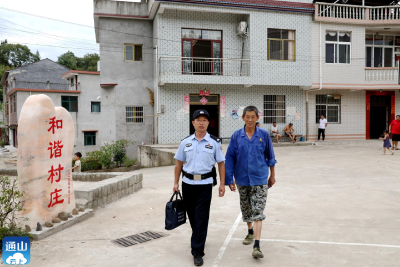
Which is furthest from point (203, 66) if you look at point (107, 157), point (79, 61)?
point (79, 61)

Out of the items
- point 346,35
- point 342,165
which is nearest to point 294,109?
point 346,35

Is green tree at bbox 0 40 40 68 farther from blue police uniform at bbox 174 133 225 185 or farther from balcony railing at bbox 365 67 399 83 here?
blue police uniform at bbox 174 133 225 185

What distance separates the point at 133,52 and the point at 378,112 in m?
15.6

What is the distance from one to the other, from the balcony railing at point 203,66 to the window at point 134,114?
305cm

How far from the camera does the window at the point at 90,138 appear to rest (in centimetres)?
3362

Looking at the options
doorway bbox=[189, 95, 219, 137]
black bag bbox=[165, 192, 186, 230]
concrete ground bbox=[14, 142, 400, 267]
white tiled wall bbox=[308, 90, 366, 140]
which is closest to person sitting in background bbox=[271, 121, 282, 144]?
white tiled wall bbox=[308, 90, 366, 140]

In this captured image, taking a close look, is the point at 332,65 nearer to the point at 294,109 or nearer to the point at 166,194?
the point at 294,109

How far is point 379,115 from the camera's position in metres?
22.3

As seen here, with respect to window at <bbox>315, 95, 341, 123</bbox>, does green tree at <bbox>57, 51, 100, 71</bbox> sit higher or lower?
higher

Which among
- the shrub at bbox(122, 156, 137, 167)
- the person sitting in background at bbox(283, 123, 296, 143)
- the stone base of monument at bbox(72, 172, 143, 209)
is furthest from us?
the person sitting in background at bbox(283, 123, 296, 143)

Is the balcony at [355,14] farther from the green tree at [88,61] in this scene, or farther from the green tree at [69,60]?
the green tree at [69,60]

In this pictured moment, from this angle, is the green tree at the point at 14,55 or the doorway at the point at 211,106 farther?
the green tree at the point at 14,55

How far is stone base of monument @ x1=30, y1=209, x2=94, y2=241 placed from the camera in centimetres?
467

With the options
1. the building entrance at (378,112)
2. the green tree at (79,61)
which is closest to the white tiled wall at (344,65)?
the building entrance at (378,112)
